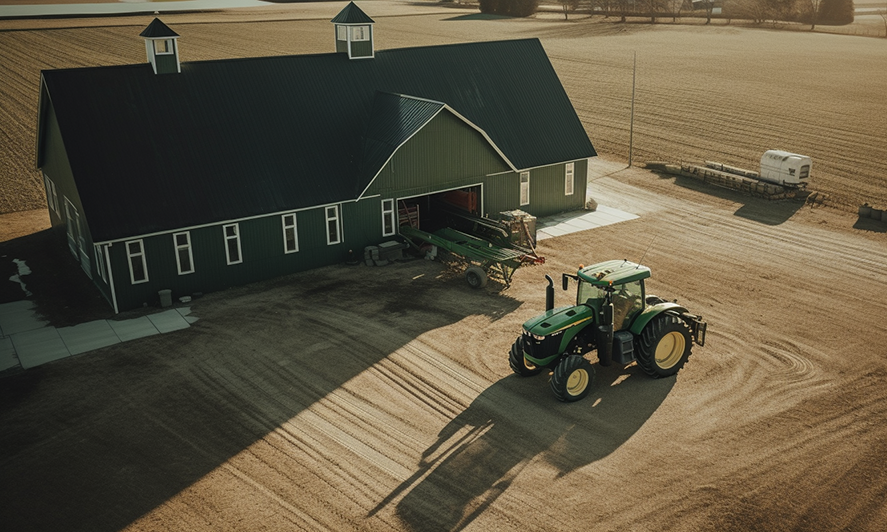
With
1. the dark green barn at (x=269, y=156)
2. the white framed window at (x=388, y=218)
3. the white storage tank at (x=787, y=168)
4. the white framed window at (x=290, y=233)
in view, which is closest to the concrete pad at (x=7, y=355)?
the dark green barn at (x=269, y=156)

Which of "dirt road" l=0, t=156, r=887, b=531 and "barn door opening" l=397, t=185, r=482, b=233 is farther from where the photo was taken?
"barn door opening" l=397, t=185, r=482, b=233

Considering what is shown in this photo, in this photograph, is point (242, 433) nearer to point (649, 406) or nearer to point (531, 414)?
point (531, 414)

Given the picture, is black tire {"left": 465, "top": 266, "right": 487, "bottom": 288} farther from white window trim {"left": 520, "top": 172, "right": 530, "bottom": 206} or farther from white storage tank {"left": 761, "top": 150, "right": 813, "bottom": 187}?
white storage tank {"left": 761, "top": 150, "right": 813, "bottom": 187}

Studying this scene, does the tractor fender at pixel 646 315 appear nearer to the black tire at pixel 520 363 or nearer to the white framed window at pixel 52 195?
the black tire at pixel 520 363

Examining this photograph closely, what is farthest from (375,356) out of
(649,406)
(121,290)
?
(121,290)

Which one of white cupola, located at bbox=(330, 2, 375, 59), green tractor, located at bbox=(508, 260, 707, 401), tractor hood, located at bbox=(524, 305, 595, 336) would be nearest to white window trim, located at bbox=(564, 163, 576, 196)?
white cupola, located at bbox=(330, 2, 375, 59)

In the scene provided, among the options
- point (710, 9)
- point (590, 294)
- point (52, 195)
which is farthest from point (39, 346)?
point (710, 9)
